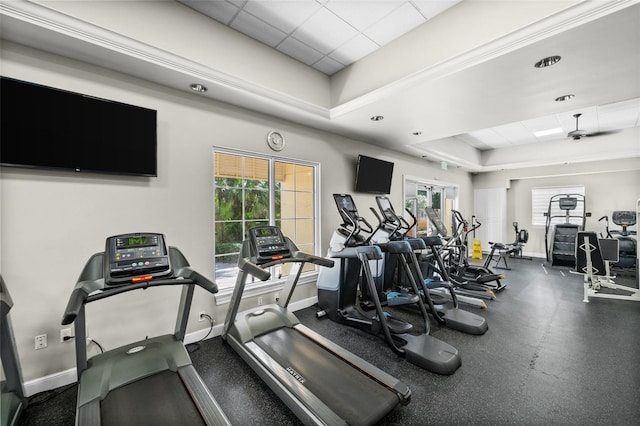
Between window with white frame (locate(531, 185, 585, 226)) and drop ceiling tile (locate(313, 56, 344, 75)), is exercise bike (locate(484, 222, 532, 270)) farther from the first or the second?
drop ceiling tile (locate(313, 56, 344, 75))

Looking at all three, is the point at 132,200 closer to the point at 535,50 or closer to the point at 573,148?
the point at 535,50

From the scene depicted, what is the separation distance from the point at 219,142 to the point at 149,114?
0.75m

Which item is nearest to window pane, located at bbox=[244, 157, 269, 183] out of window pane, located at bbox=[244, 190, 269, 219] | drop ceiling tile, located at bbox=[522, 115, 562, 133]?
window pane, located at bbox=[244, 190, 269, 219]

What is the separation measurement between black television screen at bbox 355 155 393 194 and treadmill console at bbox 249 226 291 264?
2293mm

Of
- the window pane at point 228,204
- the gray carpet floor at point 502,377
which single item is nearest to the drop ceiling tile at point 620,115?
the gray carpet floor at point 502,377

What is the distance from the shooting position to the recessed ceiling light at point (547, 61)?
7.70ft

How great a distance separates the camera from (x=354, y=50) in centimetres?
319

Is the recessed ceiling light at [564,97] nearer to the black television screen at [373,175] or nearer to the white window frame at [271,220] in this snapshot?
the black television screen at [373,175]

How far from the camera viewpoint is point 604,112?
16.5 ft

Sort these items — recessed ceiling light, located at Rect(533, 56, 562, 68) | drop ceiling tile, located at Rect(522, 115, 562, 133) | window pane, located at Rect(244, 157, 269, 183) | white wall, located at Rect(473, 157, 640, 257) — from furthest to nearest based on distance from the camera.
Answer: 1. white wall, located at Rect(473, 157, 640, 257)
2. drop ceiling tile, located at Rect(522, 115, 562, 133)
3. window pane, located at Rect(244, 157, 269, 183)
4. recessed ceiling light, located at Rect(533, 56, 562, 68)

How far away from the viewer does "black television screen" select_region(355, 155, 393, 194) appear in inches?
186

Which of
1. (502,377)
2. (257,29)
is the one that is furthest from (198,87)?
(502,377)

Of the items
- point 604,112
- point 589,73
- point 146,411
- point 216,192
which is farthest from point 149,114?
point 604,112

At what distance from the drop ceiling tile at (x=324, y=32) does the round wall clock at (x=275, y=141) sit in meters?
1.16
